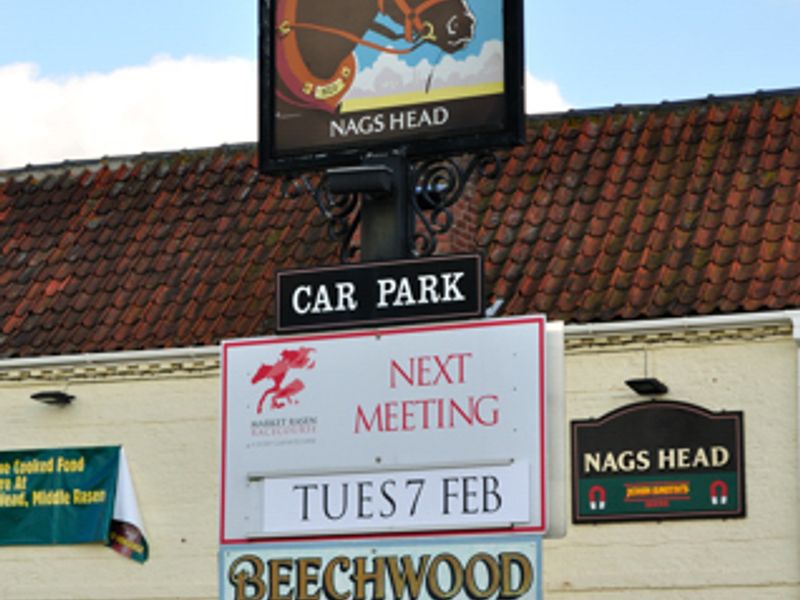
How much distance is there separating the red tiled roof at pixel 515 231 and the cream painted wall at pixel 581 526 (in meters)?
0.44

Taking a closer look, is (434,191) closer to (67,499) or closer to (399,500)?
A: (399,500)

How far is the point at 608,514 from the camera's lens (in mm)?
18594

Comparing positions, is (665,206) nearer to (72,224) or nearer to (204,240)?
(204,240)

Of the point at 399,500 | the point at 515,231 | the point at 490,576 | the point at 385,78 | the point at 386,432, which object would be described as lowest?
the point at 490,576

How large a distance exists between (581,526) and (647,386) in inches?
56.4

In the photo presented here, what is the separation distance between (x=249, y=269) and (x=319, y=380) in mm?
7926

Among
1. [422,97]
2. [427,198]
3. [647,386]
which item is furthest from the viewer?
[647,386]

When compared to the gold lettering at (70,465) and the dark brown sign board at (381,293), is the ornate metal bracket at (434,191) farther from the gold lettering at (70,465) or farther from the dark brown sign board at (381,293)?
the gold lettering at (70,465)

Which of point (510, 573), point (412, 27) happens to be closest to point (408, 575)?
point (510, 573)

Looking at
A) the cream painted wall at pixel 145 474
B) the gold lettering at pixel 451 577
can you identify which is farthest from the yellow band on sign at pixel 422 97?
the cream painted wall at pixel 145 474

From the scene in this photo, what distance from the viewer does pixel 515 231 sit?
805 inches

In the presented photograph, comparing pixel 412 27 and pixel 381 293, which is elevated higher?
pixel 412 27

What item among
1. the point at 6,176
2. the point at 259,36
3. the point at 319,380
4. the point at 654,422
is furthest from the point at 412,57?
the point at 6,176

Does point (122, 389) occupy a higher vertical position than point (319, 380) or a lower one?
higher
